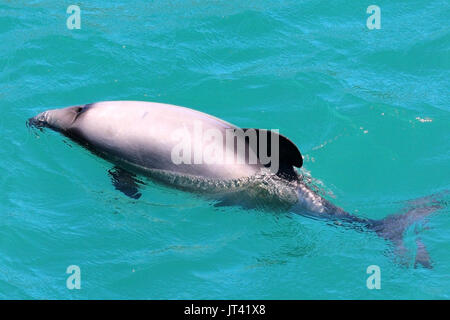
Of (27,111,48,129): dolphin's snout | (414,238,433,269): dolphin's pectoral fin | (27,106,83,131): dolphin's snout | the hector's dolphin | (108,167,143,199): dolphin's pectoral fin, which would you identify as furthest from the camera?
(27,111,48,129): dolphin's snout

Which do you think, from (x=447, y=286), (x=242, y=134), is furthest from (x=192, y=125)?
(x=447, y=286)

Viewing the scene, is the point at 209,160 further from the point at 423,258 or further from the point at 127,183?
the point at 423,258

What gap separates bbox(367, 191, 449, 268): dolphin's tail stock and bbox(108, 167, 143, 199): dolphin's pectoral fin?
3.02 m

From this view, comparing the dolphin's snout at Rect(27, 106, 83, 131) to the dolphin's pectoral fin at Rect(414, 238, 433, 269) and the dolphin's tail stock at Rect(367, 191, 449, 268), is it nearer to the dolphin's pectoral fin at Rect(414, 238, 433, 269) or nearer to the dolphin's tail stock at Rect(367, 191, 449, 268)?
the dolphin's tail stock at Rect(367, 191, 449, 268)

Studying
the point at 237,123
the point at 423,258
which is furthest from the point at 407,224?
the point at 237,123

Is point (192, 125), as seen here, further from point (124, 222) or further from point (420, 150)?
point (420, 150)

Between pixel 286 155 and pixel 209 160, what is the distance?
0.96m

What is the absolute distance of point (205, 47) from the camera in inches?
489

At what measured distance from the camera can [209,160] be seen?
27.9 feet

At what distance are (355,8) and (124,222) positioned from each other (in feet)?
23.1

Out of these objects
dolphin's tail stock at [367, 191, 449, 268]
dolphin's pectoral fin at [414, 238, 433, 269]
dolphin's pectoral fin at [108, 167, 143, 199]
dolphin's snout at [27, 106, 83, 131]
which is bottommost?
dolphin's pectoral fin at [414, 238, 433, 269]

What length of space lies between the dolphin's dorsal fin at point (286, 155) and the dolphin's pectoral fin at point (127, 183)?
1.62m

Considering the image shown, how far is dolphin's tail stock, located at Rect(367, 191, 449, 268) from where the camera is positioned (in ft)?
26.9

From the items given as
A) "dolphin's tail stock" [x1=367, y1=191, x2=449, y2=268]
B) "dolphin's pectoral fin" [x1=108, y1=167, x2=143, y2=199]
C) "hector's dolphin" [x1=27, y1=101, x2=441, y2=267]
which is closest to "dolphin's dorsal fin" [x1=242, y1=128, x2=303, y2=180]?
"hector's dolphin" [x1=27, y1=101, x2=441, y2=267]
